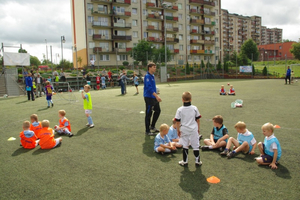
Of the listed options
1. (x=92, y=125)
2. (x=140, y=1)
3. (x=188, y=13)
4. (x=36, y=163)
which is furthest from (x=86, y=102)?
(x=188, y=13)

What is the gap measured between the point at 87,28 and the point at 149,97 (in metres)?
46.9

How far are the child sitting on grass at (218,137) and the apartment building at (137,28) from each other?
37.1 m

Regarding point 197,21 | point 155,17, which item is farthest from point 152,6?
point 197,21

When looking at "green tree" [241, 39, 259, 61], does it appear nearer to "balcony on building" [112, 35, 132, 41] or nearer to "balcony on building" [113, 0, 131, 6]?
"balcony on building" [112, 35, 132, 41]

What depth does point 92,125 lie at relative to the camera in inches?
316

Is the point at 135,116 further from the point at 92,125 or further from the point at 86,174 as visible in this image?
the point at 86,174

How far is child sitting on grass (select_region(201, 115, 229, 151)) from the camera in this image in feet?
17.2

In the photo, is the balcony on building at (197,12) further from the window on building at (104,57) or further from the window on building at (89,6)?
the window on building at (104,57)

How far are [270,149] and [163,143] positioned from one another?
2.22 meters

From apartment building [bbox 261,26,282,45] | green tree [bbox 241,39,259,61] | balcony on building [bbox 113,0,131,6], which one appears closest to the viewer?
balcony on building [bbox 113,0,131,6]

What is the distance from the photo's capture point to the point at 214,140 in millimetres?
5488

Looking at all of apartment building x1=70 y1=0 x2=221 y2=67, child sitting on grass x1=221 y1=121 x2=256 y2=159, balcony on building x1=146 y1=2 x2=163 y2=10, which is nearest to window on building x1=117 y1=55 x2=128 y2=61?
apartment building x1=70 y1=0 x2=221 y2=67

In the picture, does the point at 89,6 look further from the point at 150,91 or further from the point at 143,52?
the point at 150,91

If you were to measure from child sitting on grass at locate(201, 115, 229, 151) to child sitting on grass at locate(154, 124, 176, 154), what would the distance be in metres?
0.77
